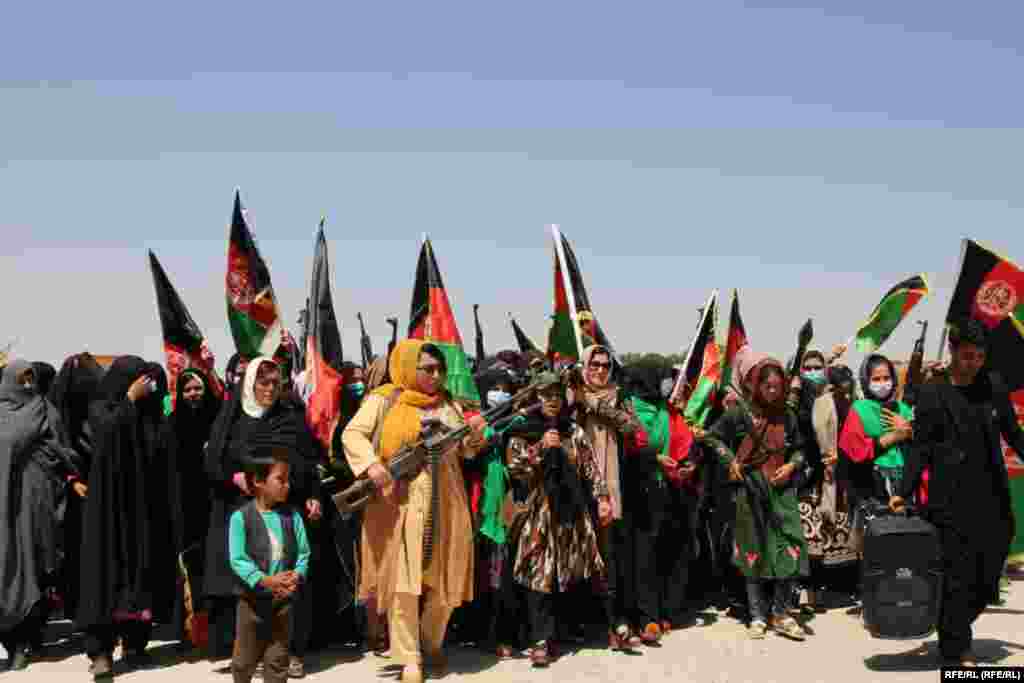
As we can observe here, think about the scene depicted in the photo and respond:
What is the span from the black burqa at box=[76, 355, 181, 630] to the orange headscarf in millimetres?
1492

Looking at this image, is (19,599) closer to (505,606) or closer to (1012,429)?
(505,606)

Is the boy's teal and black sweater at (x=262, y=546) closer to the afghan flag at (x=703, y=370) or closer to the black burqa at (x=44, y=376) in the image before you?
the black burqa at (x=44, y=376)

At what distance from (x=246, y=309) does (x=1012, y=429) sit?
16.9 ft

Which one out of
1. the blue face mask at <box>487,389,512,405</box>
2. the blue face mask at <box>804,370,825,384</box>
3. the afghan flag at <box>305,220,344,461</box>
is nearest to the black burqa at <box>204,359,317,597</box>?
the afghan flag at <box>305,220,344,461</box>

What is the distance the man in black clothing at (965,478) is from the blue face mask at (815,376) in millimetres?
2527

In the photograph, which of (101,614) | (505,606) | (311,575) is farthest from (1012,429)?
(101,614)

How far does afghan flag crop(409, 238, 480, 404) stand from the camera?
6.86 meters

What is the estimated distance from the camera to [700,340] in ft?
26.3

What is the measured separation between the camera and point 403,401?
6117mm

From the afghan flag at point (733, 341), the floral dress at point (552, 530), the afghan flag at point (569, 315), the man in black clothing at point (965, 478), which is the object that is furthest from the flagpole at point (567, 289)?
the man in black clothing at point (965, 478)

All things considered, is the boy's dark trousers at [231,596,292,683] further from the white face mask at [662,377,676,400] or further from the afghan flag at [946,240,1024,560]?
the afghan flag at [946,240,1024,560]

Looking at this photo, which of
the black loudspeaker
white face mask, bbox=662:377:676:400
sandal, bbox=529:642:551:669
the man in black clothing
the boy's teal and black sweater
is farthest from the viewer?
white face mask, bbox=662:377:676:400

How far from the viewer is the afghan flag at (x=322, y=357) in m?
6.61

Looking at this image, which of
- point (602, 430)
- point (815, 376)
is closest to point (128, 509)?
point (602, 430)
